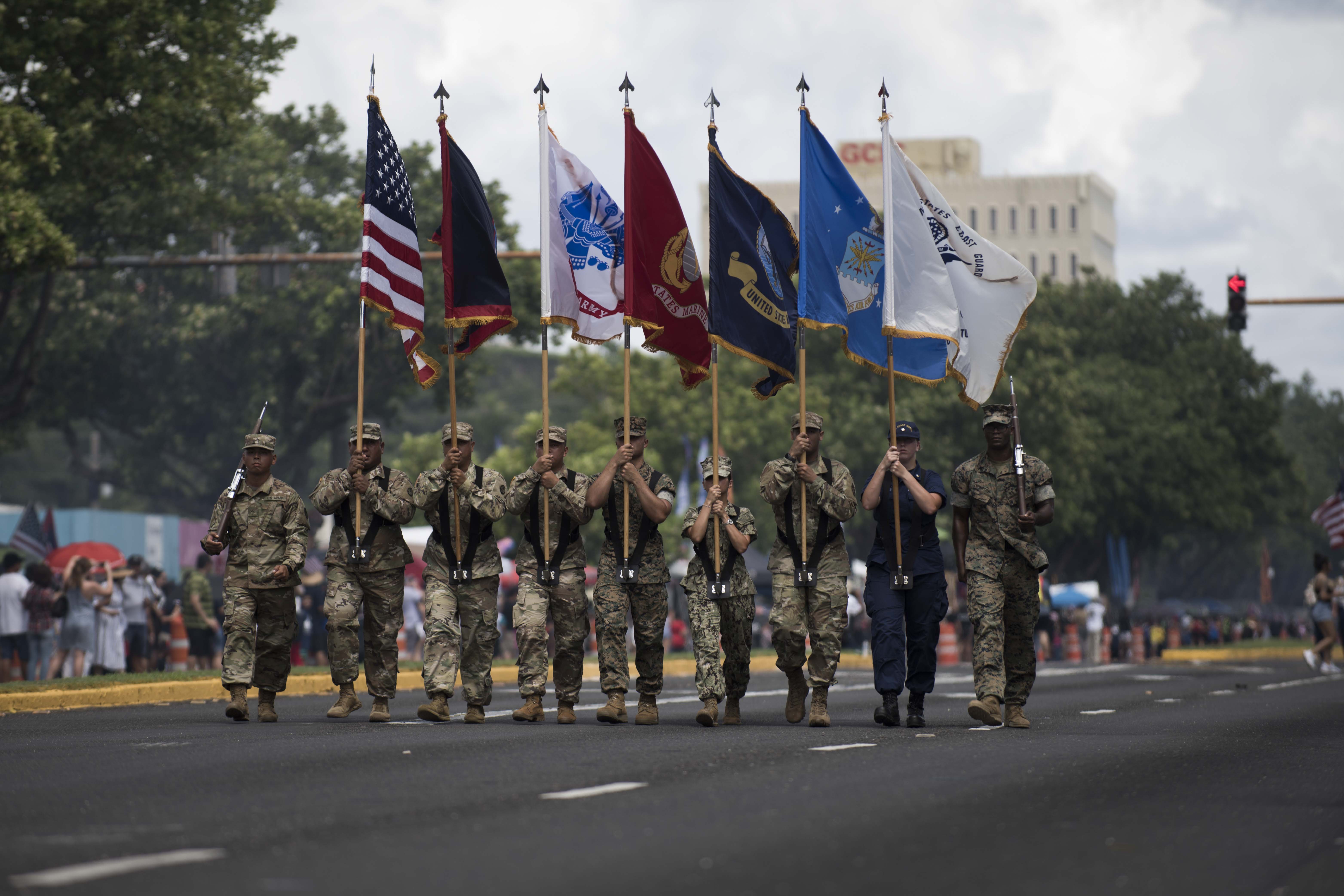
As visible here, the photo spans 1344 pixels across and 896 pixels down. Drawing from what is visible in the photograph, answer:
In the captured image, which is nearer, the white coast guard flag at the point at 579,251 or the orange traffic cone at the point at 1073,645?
the white coast guard flag at the point at 579,251

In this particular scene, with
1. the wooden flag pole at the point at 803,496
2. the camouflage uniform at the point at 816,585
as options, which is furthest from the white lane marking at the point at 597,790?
the wooden flag pole at the point at 803,496

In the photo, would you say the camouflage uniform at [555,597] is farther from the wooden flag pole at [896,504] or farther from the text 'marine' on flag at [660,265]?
the wooden flag pole at [896,504]

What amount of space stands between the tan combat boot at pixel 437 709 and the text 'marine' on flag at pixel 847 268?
377 cm

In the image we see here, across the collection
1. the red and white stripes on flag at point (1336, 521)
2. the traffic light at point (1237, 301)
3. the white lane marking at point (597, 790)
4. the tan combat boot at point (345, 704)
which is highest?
the traffic light at point (1237, 301)

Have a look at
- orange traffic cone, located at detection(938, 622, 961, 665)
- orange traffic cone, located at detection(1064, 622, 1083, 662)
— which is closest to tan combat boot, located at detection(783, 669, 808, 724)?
orange traffic cone, located at detection(938, 622, 961, 665)

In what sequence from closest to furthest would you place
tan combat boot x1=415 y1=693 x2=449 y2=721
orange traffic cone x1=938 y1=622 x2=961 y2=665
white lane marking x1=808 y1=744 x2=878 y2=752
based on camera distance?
white lane marking x1=808 y1=744 x2=878 y2=752 → tan combat boot x1=415 y1=693 x2=449 y2=721 → orange traffic cone x1=938 y1=622 x2=961 y2=665

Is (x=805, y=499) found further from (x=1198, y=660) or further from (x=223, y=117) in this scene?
(x=1198, y=660)

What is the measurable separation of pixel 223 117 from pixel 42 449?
46543mm

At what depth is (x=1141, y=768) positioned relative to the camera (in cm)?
910

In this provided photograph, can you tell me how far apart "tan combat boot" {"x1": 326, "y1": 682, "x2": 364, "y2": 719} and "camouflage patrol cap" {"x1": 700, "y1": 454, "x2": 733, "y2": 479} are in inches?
120

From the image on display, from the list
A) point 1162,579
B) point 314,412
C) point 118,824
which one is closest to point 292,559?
point 118,824

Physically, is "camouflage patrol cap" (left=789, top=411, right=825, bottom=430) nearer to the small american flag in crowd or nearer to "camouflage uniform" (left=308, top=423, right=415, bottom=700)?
"camouflage uniform" (left=308, top=423, right=415, bottom=700)

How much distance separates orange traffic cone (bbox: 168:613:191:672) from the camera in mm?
23641

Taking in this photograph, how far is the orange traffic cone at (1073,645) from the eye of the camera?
40812mm
